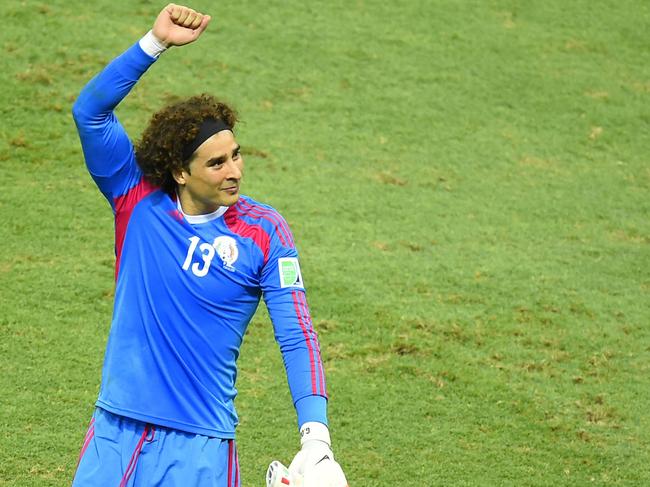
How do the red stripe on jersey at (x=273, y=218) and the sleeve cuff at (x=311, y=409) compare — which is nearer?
the sleeve cuff at (x=311, y=409)

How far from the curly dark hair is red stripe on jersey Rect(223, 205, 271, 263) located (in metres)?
0.21

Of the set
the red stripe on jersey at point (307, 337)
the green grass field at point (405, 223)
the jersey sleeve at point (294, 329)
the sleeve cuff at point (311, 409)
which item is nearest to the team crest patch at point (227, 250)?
the jersey sleeve at point (294, 329)

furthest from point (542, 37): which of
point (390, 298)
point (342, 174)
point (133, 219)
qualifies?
point (133, 219)

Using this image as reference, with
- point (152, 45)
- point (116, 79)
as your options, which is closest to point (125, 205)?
point (116, 79)

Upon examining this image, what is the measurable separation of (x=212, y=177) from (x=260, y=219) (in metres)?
0.21

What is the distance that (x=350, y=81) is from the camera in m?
10.8

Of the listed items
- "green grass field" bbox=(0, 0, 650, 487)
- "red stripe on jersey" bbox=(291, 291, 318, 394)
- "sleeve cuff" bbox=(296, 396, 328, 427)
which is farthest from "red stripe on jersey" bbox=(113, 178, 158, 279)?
"green grass field" bbox=(0, 0, 650, 487)

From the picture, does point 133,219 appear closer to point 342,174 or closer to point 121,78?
point 121,78

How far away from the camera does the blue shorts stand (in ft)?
11.7

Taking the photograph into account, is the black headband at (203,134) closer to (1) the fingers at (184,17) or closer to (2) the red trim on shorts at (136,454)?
(1) the fingers at (184,17)

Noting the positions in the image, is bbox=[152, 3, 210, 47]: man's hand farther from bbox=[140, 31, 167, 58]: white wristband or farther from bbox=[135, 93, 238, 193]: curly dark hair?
bbox=[135, 93, 238, 193]: curly dark hair

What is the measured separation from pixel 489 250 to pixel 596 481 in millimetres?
2843

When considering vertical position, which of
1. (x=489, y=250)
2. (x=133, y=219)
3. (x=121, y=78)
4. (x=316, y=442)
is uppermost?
(x=121, y=78)

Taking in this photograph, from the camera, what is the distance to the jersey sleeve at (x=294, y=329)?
11.0 ft
